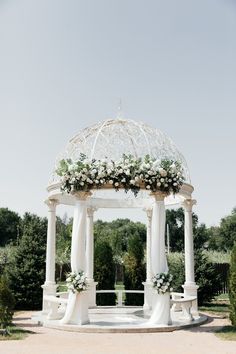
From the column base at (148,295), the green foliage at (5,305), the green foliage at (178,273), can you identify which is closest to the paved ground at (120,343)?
the green foliage at (5,305)

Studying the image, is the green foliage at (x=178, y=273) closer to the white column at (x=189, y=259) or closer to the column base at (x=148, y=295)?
the column base at (x=148, y=295)

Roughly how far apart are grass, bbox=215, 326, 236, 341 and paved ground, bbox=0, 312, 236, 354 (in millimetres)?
254

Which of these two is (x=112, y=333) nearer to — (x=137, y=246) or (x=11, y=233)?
(x=137, y=246)

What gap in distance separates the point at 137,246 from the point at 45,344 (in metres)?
13.0

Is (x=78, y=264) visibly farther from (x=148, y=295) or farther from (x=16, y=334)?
(x=148, y=295)

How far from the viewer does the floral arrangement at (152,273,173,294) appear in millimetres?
14648

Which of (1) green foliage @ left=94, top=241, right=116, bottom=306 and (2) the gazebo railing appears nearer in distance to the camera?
(2) the gazebo railing

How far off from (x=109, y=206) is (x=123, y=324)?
767 cm

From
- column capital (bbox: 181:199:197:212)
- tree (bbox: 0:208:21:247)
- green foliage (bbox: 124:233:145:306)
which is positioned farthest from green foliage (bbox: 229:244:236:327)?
tree (bbox: 0:208:21:247)

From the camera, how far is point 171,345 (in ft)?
38.2

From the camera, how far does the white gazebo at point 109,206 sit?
14953 mm

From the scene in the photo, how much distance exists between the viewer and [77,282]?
14602mm

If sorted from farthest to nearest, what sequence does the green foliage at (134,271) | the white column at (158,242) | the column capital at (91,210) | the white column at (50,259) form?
1. the green foliage at (134,271)
2. the column capital at (91,210)
3. the white column at (50,259)
4. the white column at (158,242)

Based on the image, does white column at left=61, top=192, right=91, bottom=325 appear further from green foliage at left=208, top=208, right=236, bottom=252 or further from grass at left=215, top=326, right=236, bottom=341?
green foliage at left=208, top=208, right=236, bottom=252
